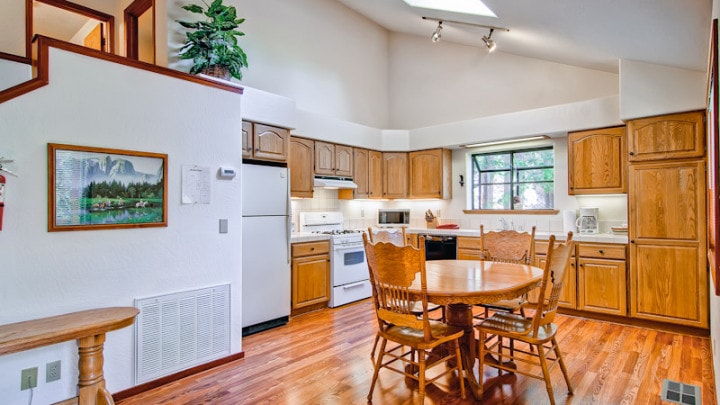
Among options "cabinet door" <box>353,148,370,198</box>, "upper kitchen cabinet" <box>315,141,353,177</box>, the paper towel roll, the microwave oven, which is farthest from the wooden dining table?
the microwave oven

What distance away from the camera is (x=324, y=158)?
15.9 ft

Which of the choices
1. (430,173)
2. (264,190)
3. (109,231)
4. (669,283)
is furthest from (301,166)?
(669,283)

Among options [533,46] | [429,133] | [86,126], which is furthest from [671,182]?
[86,126]

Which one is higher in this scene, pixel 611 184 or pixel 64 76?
pixel 64 76

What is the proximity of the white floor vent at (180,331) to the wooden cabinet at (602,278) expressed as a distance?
3.54 m

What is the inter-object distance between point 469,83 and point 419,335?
4250mm

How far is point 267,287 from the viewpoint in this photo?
382 cm

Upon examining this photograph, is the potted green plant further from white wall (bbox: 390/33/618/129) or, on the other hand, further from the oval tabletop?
white wall (bbox: 390/33/618/129)

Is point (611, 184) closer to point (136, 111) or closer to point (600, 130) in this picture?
point (600, 130)

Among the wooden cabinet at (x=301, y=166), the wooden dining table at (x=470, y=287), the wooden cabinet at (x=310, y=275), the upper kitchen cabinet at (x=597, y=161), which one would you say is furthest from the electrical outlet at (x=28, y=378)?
the upper kitchen cabinet at (x=597, y=161)

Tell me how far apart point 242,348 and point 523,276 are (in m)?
2.37

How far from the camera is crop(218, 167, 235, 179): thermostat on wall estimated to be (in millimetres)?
2988

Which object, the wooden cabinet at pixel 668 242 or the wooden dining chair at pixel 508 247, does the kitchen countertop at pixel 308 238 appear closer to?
the wooden dining chair at pixel 508 247

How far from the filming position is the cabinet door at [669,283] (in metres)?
3.42
